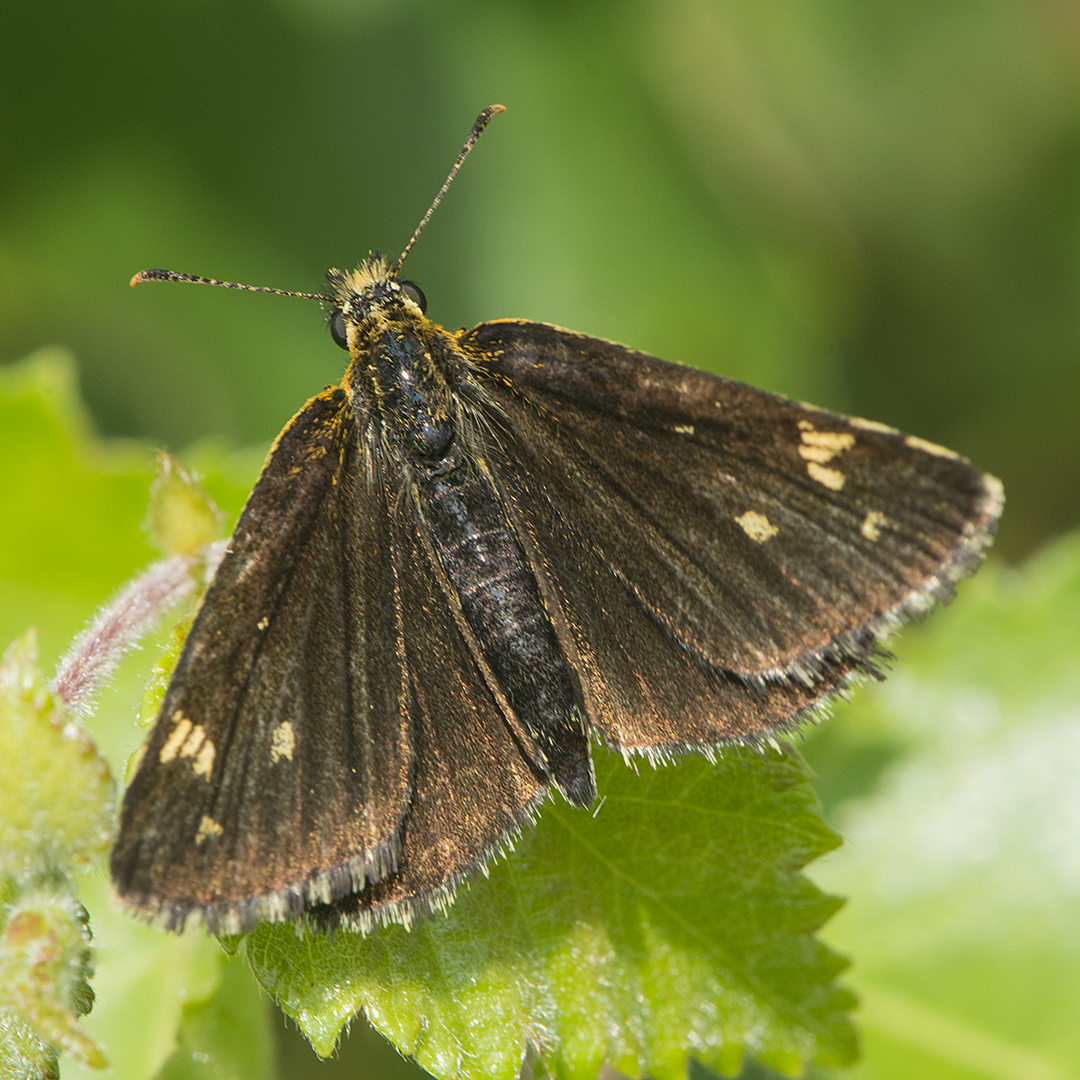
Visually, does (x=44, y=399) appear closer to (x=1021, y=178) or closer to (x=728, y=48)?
(x=728, y=48)

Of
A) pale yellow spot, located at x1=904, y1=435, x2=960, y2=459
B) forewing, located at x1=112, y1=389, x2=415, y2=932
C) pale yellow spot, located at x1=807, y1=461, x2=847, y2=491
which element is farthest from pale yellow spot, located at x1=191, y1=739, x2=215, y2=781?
pale yellow spot, located at x1=904, y1=435, x2=960, y2=459

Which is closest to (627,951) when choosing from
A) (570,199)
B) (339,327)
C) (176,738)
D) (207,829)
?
(207,829)

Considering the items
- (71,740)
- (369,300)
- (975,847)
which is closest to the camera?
(71,740)

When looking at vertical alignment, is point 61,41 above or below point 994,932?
above

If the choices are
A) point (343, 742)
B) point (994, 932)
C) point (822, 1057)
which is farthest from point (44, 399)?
point (994, 932)

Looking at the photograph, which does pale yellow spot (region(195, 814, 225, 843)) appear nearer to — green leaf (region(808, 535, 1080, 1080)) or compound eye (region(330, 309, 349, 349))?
compound eye (region(330, 309, 349, 349))

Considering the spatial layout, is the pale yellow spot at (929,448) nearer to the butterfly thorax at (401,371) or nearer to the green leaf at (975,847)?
the butterfly thorax at (401,371)

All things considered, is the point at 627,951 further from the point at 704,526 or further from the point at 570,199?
the point at 570,199
